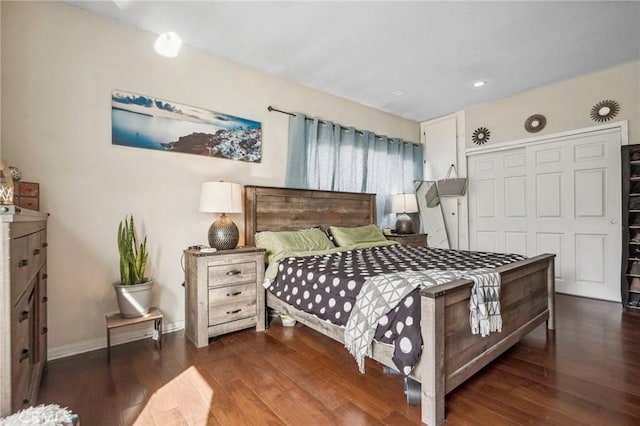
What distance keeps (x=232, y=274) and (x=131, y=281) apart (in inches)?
30.0

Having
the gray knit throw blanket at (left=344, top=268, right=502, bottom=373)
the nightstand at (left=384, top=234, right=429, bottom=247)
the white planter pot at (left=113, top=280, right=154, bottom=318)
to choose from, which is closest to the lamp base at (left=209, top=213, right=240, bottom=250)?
the white planter pot at (left=113, top=280, right=154, bottom=318)

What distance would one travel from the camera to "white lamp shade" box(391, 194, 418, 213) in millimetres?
4383

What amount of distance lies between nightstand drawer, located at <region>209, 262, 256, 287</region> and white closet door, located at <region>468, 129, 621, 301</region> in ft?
12.0

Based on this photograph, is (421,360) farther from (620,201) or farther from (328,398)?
(620,201)

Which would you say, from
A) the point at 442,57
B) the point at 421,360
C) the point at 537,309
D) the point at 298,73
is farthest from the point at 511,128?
the point at 421,360

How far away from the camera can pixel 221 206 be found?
2621 millimetres

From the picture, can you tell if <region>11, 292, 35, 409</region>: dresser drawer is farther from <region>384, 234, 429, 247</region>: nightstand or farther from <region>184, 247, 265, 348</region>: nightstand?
<region>384, 234, 429, 247</region>: nightstand

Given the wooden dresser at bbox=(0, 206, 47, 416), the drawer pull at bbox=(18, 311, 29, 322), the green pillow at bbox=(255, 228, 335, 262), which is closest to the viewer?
the wooden dresser at bbox=(0, 206, 47, 416)

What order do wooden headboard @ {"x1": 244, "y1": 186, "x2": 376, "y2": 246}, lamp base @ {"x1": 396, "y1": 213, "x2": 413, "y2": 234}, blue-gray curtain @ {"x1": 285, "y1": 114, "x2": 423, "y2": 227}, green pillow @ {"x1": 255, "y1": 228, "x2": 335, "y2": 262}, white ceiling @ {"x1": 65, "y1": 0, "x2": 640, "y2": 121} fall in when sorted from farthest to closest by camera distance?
lamp base @ {"x1": 396, "y1": 213, "x2": 413, "y2": 234}
blue-gray curtain @ {"x1": 285, "y1": 114, "x2": 423, "y2": 227}
wooden headboard @ {"x1": 244, "y1": 186, "x2": 376, "y2": 246}
green pillow @ {"x1": 255, "y1": 228, "x2": 335, "y2": 262}
white ceiling @ {"x1": 65, "y1": 0, "x2": 640, "y2": 121}

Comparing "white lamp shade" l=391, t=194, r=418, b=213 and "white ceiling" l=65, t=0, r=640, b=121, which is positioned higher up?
"white ceiling" l=65, t=0, r=640, b=121

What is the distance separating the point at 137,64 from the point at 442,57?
2927mm

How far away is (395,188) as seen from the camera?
4.80 metres

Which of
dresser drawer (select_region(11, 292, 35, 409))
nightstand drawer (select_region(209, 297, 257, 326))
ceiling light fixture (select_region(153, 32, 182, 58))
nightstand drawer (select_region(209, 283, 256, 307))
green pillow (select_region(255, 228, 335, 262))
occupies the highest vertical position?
ceiling light fixture (select_region(153, 32, 182, 58))

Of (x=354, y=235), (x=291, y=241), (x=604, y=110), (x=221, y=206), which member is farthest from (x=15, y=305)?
(x=604, y=110)
